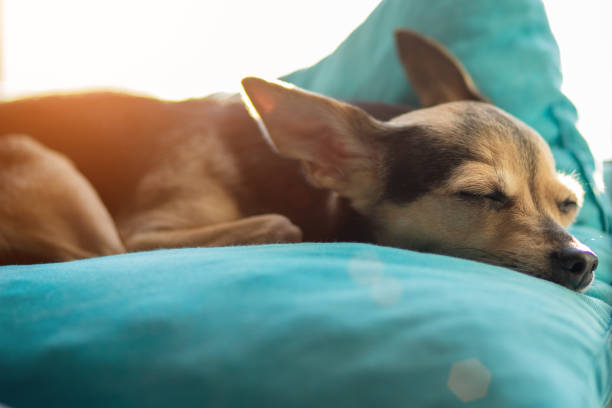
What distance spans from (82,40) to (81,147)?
4.84 metres

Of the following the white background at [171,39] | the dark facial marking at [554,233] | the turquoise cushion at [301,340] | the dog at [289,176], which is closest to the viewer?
the turquoise cushion at [301,340]

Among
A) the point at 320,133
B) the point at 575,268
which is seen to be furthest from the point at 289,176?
the point at 575,268

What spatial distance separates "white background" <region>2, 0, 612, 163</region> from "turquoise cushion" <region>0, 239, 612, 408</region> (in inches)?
81.1

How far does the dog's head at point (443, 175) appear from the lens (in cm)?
148

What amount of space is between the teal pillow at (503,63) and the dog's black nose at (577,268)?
94 centimetres

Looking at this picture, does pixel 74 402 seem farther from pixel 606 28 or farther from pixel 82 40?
pixel 82 40

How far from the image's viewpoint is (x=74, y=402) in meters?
0.69

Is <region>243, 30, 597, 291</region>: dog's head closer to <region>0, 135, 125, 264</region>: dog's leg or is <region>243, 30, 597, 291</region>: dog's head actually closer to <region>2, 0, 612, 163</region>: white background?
<region>0, 135, 125, 264</region>: dog's leg

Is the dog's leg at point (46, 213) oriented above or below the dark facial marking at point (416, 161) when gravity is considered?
below

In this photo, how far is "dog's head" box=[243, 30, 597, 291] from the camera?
1.48 m

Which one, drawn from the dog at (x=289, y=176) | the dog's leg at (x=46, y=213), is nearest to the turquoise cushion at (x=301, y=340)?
the dog at (x=289, y=176)

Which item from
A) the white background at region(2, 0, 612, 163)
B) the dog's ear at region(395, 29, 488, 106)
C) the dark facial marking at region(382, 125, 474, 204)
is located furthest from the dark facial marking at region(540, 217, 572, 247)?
the white background at region(2, 0, 612, 163)

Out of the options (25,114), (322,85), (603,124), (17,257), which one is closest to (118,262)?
(17,257)

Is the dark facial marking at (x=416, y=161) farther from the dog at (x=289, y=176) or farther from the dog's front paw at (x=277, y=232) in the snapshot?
the dog's front paw at (x=277, y=232)
